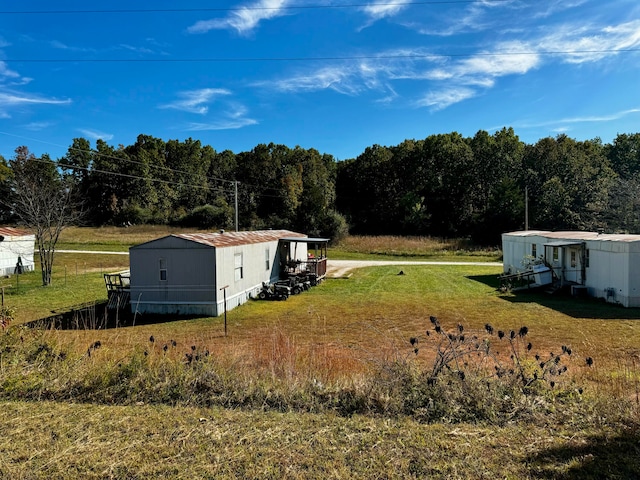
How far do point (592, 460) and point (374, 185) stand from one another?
53.8 metres

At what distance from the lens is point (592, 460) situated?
3172 millimetres

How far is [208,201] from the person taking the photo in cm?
5812

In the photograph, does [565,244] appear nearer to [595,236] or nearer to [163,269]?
[595,236]

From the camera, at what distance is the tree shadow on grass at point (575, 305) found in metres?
13.2

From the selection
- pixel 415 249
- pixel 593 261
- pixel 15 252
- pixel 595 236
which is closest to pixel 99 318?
pixel 15 252

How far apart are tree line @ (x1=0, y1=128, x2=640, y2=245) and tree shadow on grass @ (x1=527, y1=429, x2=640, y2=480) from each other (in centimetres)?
3491

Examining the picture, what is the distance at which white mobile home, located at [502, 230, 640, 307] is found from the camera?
571 inches

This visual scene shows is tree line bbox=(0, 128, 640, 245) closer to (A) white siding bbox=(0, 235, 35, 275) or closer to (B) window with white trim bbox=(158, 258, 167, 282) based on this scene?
(A) white siding bbox=(0, 235, 35, 275)

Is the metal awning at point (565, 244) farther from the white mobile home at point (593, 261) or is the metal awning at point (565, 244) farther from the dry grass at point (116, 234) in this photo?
the dry grass at point (116, 234)

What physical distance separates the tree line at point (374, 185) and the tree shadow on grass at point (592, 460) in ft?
115

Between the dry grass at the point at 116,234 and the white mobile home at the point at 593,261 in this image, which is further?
the dry grass at the point at 116,234

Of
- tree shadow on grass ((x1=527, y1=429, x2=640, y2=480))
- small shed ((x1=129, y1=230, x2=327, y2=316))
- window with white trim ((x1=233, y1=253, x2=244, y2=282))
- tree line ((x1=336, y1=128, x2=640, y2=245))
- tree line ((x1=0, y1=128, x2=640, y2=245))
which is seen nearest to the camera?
tree shadow on grass ((x1=527, y1=429, x2=640, y2=480))

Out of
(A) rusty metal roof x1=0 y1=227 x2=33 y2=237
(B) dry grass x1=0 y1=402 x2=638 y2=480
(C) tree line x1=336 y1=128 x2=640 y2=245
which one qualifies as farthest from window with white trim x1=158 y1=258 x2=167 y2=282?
(C) tree line x1=336 y1=128 x2=640 y2=245

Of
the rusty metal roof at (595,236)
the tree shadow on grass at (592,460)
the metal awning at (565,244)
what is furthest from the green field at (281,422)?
the metal awning at (565,244)
